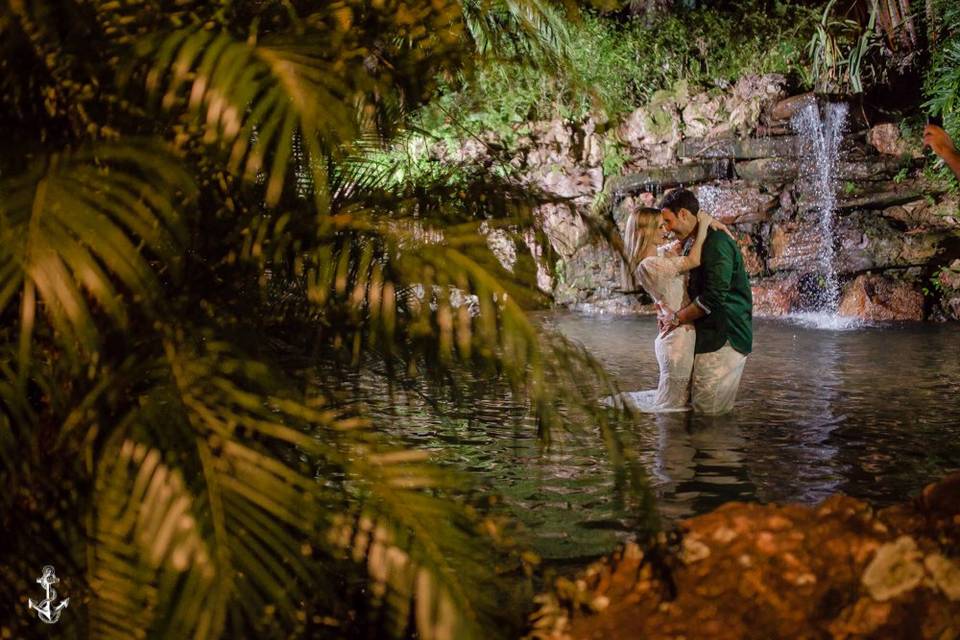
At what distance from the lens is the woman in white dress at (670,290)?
534 centimetres

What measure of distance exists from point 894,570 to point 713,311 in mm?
3474

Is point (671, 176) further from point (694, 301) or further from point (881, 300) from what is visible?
point (694, 301)

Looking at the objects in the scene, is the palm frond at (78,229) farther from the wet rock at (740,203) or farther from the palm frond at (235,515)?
the wet rock at (740,203)

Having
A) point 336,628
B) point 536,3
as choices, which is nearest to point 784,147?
point 536,3

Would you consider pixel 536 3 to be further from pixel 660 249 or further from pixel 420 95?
pixel 660 249

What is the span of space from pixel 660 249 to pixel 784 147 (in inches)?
348

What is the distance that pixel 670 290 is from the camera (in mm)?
5578

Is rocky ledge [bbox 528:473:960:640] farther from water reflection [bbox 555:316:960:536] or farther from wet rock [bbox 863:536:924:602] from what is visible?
water reflection [bbox 555:316:960:536]

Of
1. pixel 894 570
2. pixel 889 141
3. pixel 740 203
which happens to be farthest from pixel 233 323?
pixel 889 141

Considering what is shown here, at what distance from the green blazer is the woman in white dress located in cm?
6

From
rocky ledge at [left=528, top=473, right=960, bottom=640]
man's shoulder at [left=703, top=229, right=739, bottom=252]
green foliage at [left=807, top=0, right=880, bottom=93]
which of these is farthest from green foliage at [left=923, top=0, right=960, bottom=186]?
rocky ledge at [left=528, top=473, right=960, bottom=640]

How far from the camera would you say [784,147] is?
13680 mm

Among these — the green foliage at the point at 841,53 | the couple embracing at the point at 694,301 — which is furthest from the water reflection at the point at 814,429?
the green foliage at the point at 841,53

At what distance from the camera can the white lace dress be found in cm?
545
